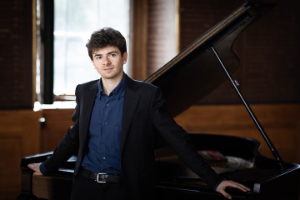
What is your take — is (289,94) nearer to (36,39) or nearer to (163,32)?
(163,32)

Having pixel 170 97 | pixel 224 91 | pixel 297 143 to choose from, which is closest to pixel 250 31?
pixel 224 91

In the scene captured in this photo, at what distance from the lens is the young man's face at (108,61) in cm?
200

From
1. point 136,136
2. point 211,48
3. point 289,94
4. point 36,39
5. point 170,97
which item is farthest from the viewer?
point 289,94

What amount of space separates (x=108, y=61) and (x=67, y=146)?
518 mm

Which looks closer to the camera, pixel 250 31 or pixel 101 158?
pixel 101 158

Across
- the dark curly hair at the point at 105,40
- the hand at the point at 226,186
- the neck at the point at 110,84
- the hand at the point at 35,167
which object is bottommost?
the hand at the point at 35,167

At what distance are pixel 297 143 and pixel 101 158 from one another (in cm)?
414

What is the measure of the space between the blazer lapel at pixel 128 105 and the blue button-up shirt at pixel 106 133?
0.11 feet

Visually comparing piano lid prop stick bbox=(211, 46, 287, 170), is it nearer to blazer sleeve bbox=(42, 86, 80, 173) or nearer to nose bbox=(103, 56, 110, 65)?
nose bbox=(103, 56, 110, 65)

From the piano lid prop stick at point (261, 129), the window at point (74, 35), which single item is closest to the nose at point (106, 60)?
the piano lid prop stick at point (261, 129)

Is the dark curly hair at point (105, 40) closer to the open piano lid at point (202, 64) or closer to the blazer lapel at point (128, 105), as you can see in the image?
the blazer lapel at point (128, 105)

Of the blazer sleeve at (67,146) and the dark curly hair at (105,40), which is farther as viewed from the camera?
the blazer sleeve at (67,146)

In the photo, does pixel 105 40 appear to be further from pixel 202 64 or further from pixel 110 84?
pixel 202 64

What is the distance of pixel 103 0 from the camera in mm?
5309
